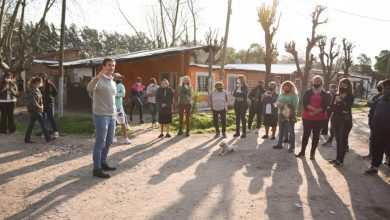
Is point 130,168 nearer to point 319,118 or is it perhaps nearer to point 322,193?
point 322,193

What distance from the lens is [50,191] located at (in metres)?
4.92

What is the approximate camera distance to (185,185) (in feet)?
17.7

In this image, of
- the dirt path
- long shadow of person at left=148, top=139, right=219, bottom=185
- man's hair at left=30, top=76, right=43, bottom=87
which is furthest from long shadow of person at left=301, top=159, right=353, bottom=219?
man's hair at left=30, top=76, right=43, bottom=87

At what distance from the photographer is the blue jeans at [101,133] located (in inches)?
214

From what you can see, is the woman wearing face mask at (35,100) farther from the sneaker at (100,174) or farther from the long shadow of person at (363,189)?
the long shadow of person at (363,189)

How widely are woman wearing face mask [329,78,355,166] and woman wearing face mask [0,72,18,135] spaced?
8471mm

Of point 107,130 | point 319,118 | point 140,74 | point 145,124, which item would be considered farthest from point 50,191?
point 140,74

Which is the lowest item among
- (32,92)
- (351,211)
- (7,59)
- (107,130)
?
(351,211)

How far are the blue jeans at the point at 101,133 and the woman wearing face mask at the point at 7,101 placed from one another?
5.34m

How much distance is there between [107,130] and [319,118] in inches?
166

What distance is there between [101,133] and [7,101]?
221 inches

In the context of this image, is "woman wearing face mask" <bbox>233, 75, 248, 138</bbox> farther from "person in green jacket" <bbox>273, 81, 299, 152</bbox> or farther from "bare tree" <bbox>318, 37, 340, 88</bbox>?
"bare tree" <bbox>318, 37, 340, 88</bbox>

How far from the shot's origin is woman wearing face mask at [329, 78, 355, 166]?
6.60 m

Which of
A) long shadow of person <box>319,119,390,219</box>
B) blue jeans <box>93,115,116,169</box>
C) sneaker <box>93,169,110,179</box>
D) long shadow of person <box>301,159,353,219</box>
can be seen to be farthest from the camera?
sneaker <box>93,169,110,179</box>
